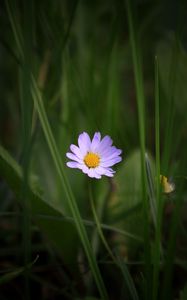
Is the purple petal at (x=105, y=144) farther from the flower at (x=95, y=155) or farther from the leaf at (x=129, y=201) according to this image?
the leaf at (x=129, y=201)

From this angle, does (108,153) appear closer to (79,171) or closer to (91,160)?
(91,160)

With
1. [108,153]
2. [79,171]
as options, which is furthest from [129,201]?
[108,153]

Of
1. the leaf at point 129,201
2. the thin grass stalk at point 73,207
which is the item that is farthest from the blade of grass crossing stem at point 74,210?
the leaf at point 129,201

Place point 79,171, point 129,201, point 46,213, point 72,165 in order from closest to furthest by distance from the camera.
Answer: point 72,165 → point 46,213 → point 129,201 → point 79,171

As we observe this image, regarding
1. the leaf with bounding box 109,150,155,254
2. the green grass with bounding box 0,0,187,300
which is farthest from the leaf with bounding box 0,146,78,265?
the leaf with bounding box 109,150,155,254

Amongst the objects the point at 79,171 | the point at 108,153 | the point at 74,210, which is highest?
the point at 79,171

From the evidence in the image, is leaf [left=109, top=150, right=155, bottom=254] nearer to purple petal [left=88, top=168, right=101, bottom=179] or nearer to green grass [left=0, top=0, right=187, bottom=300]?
green grass [left=0, top=0, right=187, bottom=300]
